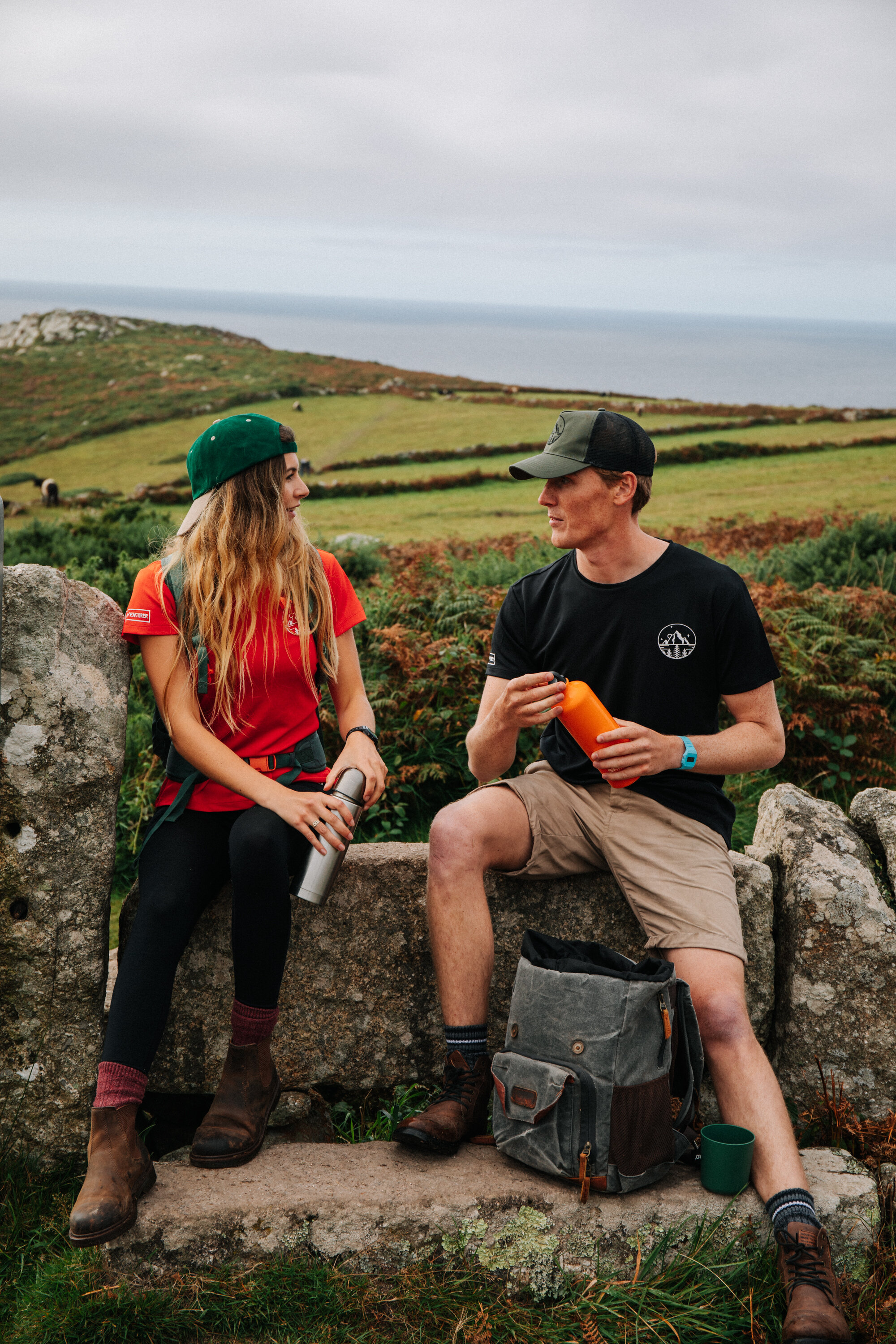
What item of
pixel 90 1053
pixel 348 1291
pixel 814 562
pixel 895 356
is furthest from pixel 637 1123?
pixel 895 356

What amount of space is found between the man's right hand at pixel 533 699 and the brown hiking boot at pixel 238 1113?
1259 mm

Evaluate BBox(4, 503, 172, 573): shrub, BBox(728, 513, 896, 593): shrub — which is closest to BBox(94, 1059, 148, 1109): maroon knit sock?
BBox(728, 513, 896, 593): shrub

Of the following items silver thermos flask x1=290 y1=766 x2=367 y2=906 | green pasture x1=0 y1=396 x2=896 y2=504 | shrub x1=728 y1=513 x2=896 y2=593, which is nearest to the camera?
silver thermos flask x1=290 y1=766 x2=367 y2=906

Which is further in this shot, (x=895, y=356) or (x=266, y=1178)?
(x=895, y=356)

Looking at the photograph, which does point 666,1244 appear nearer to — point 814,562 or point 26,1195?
point 26,1195

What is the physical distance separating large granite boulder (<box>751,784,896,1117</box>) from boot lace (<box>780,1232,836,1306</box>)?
858mm

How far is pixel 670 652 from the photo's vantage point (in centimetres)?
320

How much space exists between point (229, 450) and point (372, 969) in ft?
5.96

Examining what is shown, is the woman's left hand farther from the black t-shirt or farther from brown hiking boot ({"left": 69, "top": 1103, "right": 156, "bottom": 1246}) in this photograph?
brown hiking boot ({"left": 69, "top": 1103, "right": 156, "bottom": 1246})

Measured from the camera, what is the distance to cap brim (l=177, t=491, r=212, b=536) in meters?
3.17

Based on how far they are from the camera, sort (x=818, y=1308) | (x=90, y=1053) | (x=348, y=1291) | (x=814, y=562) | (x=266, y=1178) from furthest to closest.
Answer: (x=814, y=562) < (x=90, y=1053) < (x=266, y=1178) < (x=348, y=1291) < (x=818, y=1308)

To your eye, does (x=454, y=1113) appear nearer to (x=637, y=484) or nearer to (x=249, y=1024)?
(x=249, y=1024)

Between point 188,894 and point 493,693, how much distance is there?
3.98 feet

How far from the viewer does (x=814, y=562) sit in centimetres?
839
